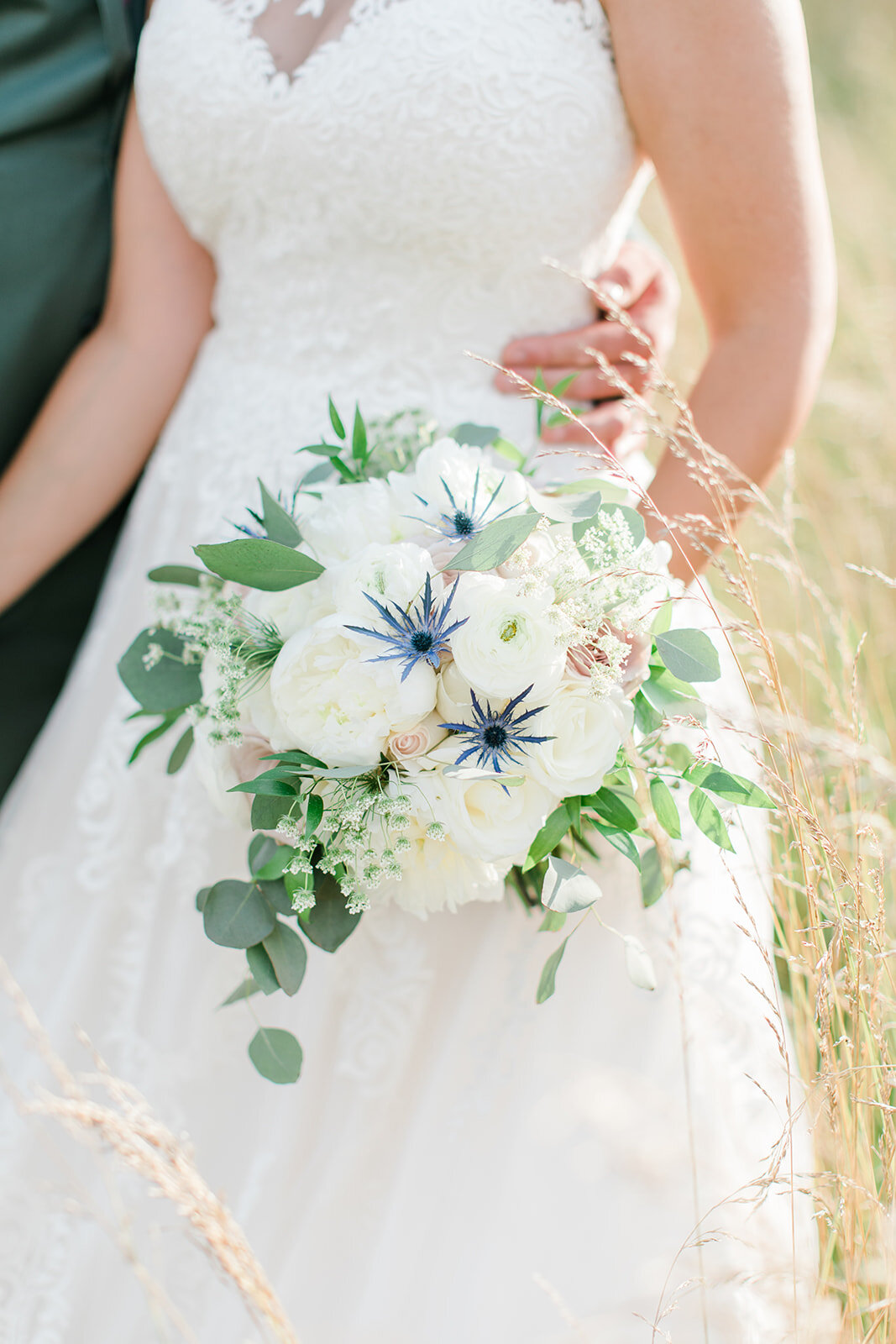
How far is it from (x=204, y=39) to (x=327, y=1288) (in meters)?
1.61

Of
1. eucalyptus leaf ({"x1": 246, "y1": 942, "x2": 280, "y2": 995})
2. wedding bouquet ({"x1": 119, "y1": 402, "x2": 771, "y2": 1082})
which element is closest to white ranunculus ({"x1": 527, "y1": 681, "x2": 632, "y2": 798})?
wedding bouquet ({"x1": 119, "y1": 402, "x2": 771, "y2": 1082})

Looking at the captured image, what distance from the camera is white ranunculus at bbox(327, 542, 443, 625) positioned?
0.76 meters

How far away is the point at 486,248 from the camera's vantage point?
1225 mm

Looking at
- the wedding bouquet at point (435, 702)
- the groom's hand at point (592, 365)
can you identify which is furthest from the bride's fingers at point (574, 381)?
the wedding bouquet at point (435, 702)

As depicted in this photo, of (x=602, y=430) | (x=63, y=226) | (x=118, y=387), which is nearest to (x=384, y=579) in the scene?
(x=602, y=430)

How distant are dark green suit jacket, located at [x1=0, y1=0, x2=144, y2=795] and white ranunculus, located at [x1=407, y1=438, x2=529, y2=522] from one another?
0.90m

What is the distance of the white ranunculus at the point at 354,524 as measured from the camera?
0.84 metres

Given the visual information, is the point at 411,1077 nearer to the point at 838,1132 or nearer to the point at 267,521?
the point at 838,1132

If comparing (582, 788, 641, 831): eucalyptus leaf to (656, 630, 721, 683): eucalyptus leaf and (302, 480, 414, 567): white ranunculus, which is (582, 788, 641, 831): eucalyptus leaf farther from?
(302, 480, 414, 567): white ranunculus

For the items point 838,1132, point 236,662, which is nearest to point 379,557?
point 236,662

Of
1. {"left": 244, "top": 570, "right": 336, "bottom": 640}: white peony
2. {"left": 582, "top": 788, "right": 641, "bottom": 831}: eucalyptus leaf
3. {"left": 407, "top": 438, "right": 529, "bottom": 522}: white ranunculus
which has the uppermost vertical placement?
{"left": 407, "top": 438, "right": 529, "bottom": 522}: white ranunculus

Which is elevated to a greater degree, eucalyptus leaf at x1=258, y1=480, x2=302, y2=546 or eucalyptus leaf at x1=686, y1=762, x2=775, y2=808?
eucalyptus leaf at x1=258, y1=480, x2=302, y2=546

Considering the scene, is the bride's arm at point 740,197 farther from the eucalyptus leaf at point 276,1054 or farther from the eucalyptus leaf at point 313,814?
the eucalyptus leaf at point 276,1054

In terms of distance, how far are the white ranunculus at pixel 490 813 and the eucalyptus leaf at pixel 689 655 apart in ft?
0.51
